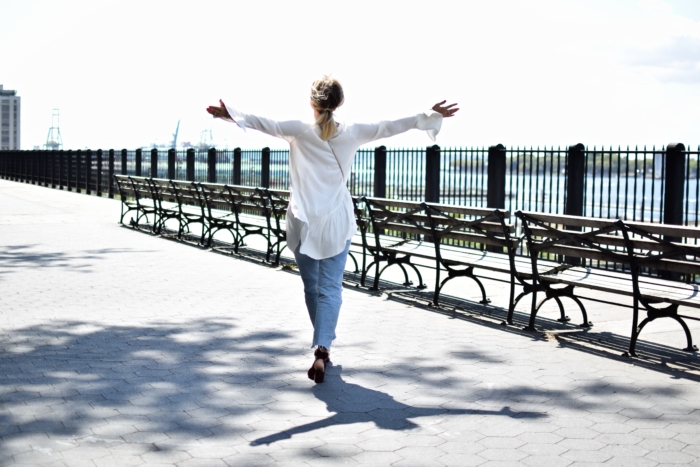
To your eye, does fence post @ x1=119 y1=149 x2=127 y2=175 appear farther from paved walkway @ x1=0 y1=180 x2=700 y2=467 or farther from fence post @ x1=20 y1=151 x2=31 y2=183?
paved walkway @ x1=0 y1=180 x2=700 y2=467

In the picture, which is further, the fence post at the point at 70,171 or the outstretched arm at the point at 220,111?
the fence post at the point at 70,171

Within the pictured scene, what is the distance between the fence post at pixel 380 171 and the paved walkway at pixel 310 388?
6.86 m

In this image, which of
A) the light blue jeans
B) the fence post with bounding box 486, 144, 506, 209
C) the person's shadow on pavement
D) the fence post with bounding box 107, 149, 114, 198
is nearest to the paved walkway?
the person's shadow on pavement

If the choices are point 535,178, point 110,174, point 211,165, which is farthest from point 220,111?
point 110,174

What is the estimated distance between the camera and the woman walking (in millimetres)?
5406

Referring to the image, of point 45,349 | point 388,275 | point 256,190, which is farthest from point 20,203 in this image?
point 45,349

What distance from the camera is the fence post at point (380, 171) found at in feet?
51.0

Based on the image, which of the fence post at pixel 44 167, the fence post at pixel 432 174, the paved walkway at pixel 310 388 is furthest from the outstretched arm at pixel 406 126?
the fence post at pixel 44 167

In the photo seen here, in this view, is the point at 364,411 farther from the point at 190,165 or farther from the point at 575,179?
the point at 190,165

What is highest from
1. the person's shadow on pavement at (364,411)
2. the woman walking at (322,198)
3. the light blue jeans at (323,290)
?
the woman walking at (322,198)

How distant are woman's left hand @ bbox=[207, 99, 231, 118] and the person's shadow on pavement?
1735 mm

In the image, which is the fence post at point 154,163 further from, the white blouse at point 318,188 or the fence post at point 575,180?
the white blouse at point 318,188

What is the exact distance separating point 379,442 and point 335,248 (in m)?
1.50

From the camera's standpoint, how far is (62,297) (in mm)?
8617
